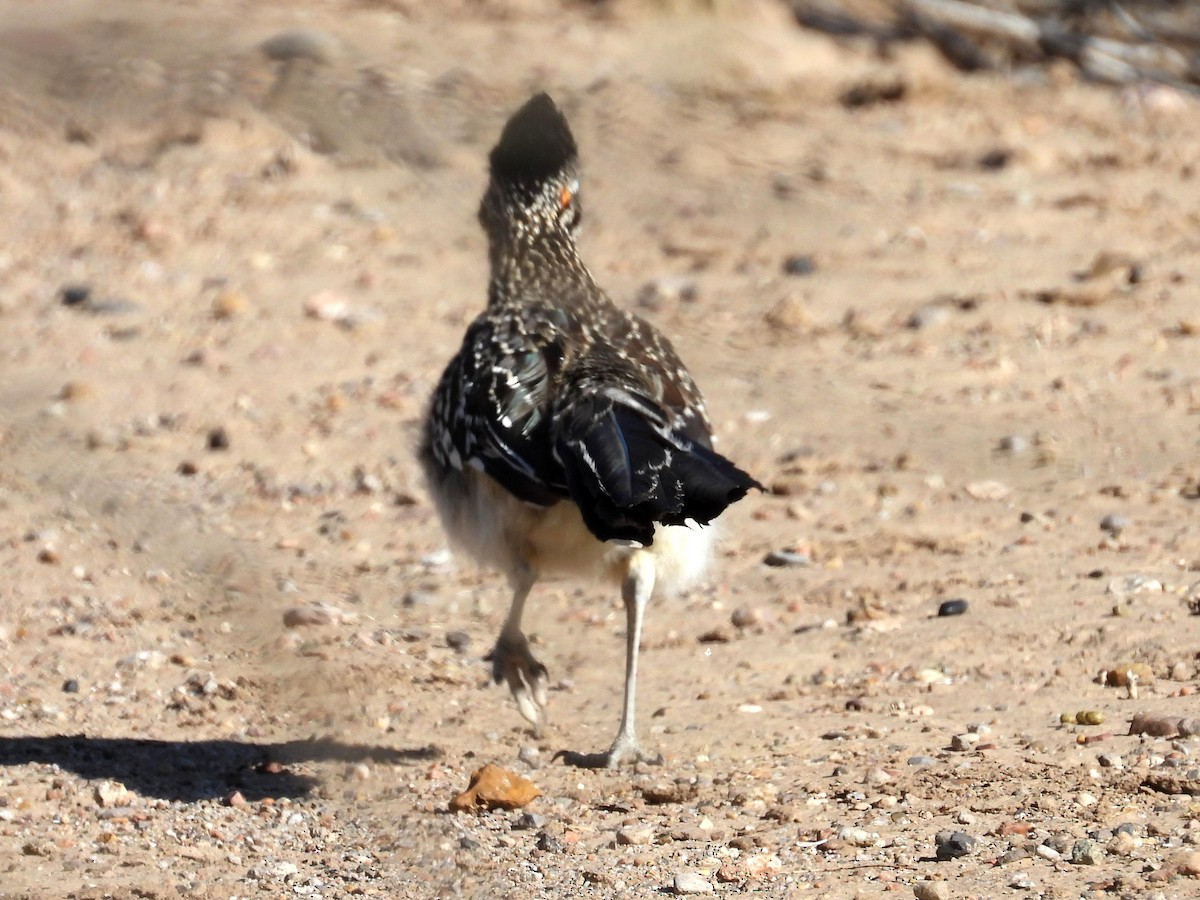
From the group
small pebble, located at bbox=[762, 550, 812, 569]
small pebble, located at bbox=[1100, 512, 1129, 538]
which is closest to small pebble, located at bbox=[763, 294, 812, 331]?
small pebble, located at bbox=[762, 550, 812, 569]

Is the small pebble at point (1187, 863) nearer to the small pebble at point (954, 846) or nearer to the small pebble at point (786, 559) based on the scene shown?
the small pebble at point (954, 846)


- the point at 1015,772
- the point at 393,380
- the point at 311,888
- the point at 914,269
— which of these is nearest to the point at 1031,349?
the point at 914,269

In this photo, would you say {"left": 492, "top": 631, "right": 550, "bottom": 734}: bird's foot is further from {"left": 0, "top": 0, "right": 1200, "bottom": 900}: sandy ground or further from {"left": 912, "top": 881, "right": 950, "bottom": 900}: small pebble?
{"left": 912, "top": 881, "right": 950, "bottom": 900}: small pebble

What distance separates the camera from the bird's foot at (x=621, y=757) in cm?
542

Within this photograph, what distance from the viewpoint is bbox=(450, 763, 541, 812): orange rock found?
4.97 m

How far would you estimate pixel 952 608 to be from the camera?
6.55 meters

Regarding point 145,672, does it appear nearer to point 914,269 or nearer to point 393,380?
point 393,380

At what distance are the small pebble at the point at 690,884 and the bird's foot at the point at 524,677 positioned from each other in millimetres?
1564

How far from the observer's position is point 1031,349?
9.36 metres

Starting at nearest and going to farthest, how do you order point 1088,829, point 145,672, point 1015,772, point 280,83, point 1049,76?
point 280,83, point 1088,829, point 1015,772, point 145,672, point 1049,76

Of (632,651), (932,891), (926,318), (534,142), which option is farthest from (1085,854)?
(926,318)

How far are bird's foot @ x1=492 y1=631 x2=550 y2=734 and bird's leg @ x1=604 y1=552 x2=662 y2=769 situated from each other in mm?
272

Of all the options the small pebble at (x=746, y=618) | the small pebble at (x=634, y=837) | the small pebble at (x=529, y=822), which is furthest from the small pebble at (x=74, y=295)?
the small pebble at (x=634, y=837)

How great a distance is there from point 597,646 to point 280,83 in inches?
224
